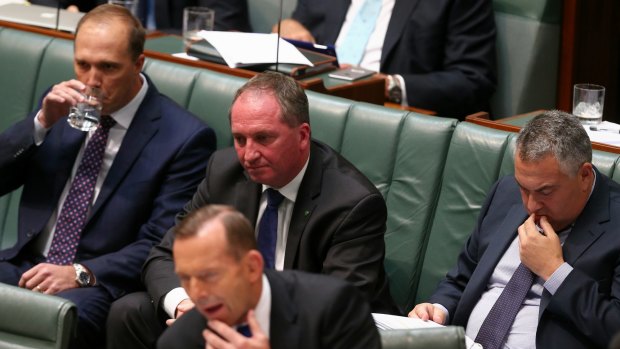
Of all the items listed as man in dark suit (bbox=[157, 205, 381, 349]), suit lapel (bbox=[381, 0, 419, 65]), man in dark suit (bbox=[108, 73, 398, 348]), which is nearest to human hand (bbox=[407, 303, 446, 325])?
man in dark suit (bbox=[108, 73, 398, 348])

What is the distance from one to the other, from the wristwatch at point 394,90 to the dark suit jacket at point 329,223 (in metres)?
1.01

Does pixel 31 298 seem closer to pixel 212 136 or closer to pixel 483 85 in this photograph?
pixel 212 136

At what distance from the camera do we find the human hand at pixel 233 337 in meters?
1.80

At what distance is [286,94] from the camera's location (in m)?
2.67

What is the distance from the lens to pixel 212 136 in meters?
3.16

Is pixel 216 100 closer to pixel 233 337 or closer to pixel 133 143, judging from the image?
pixel 133 143

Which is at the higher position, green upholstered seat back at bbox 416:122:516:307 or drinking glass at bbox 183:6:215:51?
drinking glass at bbox 183:6:215:51

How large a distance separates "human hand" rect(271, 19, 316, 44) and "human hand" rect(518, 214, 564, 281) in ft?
5.84

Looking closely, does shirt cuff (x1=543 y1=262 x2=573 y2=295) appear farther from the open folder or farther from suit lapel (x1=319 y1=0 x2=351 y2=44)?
suit lapel (x1=319 y1=0 x2=351 y2=44)

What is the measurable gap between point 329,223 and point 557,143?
57cm

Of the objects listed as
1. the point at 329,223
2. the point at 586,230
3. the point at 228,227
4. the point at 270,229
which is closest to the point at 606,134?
the point at 586,230

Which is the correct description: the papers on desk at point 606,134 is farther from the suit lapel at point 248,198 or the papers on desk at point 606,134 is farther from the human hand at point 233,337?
the human hand at point 233,337

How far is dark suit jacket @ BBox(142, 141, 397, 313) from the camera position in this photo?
2.62 metres

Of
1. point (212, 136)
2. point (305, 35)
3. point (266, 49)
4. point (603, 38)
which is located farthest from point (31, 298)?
point (603, 38)
